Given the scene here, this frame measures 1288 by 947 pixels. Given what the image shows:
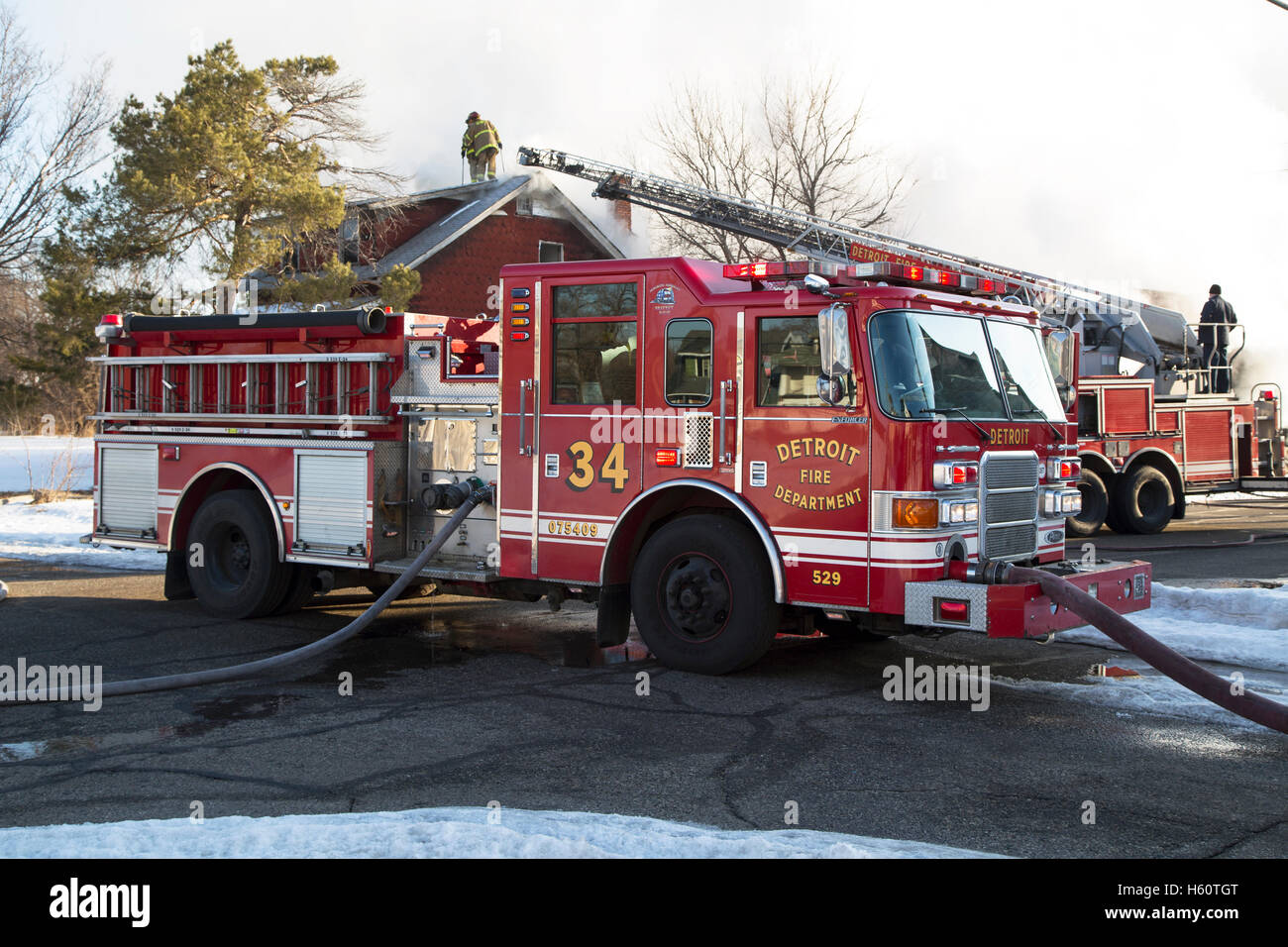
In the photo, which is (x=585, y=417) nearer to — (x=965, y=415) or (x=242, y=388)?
(x=965, y=415)

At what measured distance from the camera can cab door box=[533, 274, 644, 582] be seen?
7.68m

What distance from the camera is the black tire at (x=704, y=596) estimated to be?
718cm

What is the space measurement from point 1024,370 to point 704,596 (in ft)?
8.32

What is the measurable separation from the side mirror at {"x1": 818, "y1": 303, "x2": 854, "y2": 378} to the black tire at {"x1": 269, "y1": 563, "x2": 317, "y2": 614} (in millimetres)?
4990

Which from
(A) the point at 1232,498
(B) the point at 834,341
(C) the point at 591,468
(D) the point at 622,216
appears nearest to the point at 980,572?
(B) the point at 834,341

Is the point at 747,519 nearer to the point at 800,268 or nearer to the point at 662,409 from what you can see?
the point at 662,409

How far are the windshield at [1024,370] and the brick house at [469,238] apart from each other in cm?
2207

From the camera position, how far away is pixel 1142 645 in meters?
5.82

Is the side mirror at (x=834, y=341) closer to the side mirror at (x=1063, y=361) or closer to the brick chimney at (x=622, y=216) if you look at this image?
the side mirror at (x=1063, y=361)

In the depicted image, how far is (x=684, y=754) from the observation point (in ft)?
18.9

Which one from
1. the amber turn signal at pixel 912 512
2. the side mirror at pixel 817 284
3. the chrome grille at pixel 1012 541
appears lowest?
the chrome grille at pixel 1012 541

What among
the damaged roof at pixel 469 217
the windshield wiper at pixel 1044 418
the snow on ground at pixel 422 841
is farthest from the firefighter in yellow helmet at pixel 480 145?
the snow on ground at pixel 422 841

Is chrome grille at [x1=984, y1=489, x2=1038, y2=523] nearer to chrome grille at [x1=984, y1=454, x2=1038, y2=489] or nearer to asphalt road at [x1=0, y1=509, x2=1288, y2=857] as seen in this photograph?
chrome grille at [x1=984, y1=454, x2=1038, y2=489]
